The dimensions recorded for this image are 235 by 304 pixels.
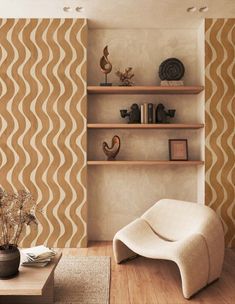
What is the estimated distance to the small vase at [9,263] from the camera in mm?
2283

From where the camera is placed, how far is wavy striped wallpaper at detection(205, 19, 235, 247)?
399 cm

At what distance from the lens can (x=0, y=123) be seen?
13.1 ft

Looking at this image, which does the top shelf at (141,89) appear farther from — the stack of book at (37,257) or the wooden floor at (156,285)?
the stack of book at (37,257)

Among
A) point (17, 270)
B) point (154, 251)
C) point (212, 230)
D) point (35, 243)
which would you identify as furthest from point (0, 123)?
point (212, 230)

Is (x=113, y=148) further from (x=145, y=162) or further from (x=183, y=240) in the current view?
(x=183, y=240)

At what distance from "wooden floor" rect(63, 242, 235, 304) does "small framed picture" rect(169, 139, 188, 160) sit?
127 cm

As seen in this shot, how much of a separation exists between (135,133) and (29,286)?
2518 mm

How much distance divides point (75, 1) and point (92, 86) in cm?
95

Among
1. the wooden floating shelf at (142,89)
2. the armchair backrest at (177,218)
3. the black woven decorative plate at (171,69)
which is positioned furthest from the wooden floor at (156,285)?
the black woven decorative plate at (171,69)

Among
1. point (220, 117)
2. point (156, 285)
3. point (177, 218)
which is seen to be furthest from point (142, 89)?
point (156, 285)

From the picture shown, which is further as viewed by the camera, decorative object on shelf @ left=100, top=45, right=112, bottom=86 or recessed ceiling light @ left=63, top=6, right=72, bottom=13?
decorative object on shelf @ left=100, top=45, right=112, bottom=86

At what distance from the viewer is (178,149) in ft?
13.7

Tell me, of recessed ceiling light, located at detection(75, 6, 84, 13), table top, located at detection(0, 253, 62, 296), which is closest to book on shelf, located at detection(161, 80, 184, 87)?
recessed ceiling light, located at detection(75, 6, 84, 13)

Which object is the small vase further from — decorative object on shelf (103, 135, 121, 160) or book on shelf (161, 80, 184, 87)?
book on shelf (161, 80, 184, 87)
